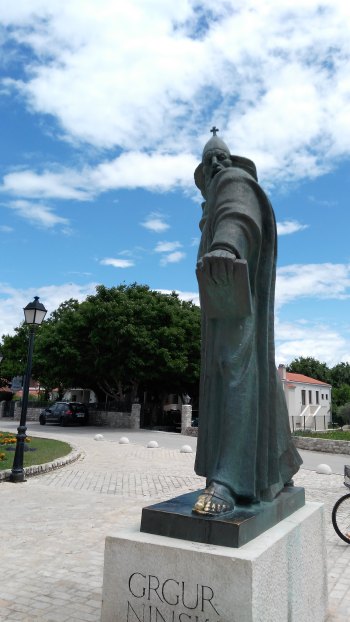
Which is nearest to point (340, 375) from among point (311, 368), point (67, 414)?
point (311, 368)

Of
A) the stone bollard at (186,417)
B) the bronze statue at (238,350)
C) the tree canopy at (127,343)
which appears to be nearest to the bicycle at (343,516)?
the bronze statue at (238,350)

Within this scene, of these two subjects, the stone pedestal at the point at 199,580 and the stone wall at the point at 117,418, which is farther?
the stone wall at the point at 117,418

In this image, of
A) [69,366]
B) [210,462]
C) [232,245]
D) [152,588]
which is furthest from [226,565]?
[69,366]

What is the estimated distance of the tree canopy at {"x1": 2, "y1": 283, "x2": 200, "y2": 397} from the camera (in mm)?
25000

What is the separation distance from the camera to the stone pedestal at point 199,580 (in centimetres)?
238

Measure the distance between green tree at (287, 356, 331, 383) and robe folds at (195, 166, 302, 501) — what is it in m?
64.2

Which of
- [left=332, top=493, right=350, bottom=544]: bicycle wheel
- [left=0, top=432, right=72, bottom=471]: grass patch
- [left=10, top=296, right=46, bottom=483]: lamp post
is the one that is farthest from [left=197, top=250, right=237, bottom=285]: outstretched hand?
[left=0, top=432, right=72, bottom=471]: grass patch

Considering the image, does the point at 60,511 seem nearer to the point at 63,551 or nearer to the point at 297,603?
the point at 63,551

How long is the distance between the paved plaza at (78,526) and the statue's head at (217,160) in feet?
8.07

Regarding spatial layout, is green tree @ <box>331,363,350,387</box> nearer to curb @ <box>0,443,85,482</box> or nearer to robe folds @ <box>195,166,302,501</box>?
curb @ <box>0,443,85,482</box>

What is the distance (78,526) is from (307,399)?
3989cm

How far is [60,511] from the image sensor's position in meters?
7.16

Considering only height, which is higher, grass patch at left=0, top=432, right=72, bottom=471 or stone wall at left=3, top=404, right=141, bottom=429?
stone wall at left=3, top=404, right=141, bottom=429

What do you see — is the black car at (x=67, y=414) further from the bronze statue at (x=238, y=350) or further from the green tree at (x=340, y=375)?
the green tree at (x=340, y=375)
